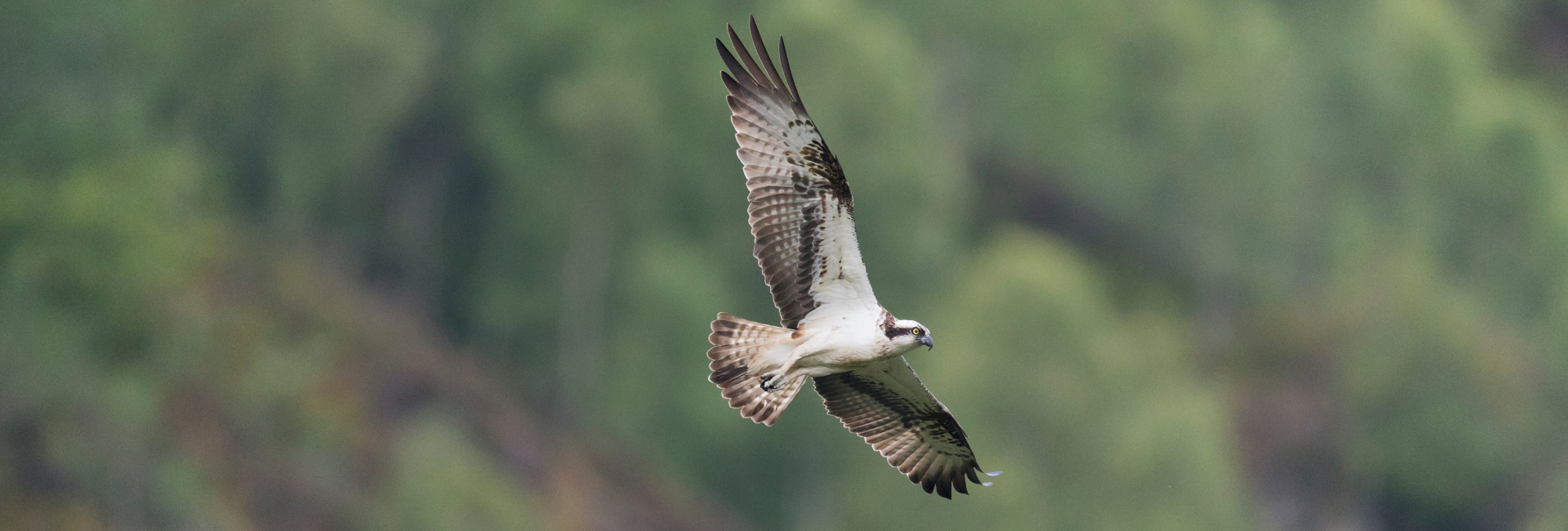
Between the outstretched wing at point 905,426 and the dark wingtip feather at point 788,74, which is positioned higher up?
the dark wingtip feather at point 788,74

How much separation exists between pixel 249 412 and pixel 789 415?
9.23 m

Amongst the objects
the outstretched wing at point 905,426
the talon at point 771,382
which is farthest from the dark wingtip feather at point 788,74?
the outstretched wing at point 905,426

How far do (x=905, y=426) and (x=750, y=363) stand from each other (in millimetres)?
1616

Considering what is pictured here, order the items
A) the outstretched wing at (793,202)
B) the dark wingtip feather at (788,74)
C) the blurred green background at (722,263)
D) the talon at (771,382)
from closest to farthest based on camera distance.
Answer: the dark wingtip feather at (788,74)
the outstretched wing at (793,202)
the talon at (771,382)
the blurred green background at (722,263)

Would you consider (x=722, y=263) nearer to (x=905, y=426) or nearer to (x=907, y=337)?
(x=905, y=426)

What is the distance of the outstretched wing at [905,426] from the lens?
456 inches

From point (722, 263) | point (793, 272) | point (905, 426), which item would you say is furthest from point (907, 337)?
point (722, 263)

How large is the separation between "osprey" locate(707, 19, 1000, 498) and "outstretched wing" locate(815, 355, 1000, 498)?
1.50 ft

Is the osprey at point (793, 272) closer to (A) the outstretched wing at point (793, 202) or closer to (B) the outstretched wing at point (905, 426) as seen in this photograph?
(A) the outstretched wing at point (793, 202)

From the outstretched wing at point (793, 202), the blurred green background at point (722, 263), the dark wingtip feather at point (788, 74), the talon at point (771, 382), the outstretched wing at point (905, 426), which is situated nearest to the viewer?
the dark wingtip feather at point (788, 74)

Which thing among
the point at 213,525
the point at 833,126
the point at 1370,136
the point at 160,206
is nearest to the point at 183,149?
the point at 160,206

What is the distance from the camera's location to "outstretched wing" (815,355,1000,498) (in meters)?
11.6

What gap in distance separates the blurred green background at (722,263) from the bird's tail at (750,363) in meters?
15.8

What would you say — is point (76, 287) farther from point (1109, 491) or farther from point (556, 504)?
point (1109, 491)
